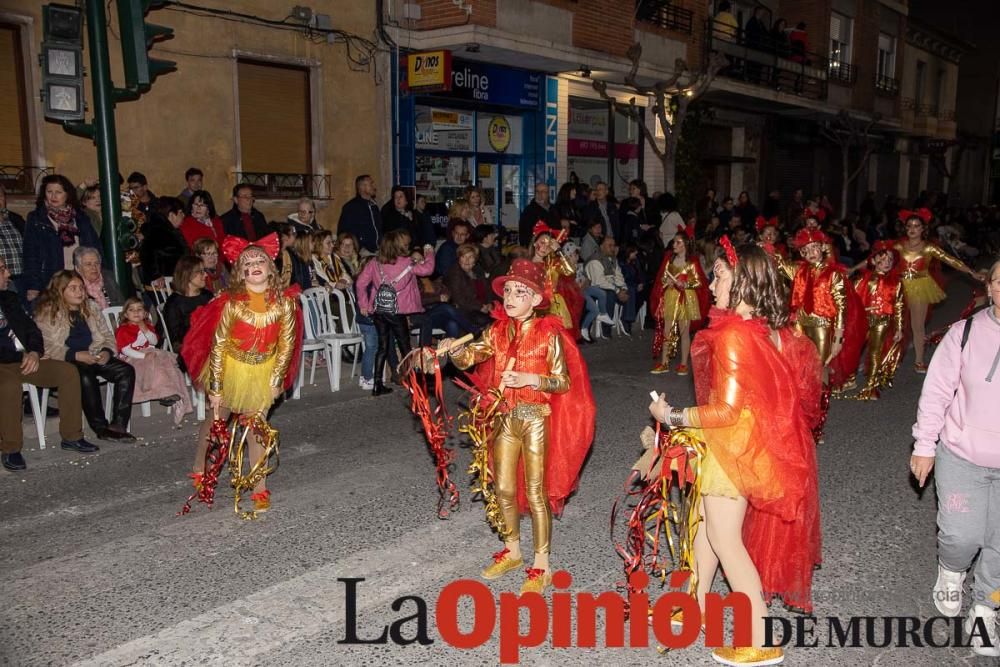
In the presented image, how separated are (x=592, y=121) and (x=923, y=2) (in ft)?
125

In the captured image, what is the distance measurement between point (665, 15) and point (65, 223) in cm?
1586

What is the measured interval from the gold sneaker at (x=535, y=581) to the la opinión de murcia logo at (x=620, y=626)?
1.2 inches

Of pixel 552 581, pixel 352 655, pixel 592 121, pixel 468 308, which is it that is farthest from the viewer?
pixel 592 121

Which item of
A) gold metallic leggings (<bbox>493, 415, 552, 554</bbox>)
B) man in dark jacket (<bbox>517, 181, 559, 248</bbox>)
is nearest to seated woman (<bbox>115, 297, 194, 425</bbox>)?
gold metallic leggings (<bbox>493, 415, 552, 554</bbox>)

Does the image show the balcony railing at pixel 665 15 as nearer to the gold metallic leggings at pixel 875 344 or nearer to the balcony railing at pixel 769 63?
the balcony railing at pixel 769 63

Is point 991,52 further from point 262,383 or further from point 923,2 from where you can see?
point 262,383

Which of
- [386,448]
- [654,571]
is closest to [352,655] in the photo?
[654,571]

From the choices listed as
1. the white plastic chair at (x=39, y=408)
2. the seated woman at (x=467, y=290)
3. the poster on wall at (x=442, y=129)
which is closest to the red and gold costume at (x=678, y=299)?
the seated woman at (x=467, y=290)

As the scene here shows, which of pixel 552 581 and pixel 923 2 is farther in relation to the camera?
pixel 923 2

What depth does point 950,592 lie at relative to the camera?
170 inches

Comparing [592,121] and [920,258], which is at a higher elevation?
[592,121]

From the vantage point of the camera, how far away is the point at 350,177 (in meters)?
14.5

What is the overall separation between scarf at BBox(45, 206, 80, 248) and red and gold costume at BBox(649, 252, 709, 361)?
6454 mm

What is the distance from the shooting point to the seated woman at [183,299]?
8.09 metres
